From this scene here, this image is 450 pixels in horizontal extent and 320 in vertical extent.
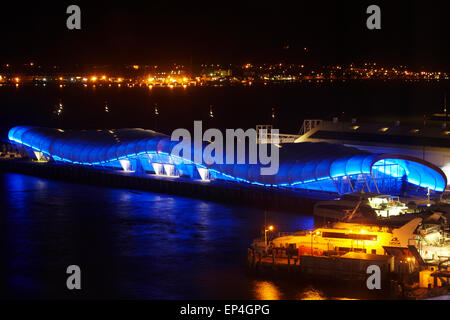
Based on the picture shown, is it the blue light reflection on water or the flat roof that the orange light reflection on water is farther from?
the flat roof

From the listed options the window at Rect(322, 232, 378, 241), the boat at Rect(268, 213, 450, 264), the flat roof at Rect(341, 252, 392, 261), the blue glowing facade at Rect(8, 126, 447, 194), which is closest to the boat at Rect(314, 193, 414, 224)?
the blue glowing facade at Rect(8, 126, 447, 194)

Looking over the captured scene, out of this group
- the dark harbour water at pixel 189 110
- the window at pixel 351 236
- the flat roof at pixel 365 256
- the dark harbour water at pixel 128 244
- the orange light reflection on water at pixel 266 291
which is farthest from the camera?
the dark harbour water at pixel 189 110

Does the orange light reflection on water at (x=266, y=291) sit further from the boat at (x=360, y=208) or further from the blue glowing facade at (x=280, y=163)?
the blue glowing facade at (x=280, y=163)

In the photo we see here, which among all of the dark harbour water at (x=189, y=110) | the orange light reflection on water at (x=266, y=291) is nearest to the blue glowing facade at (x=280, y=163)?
the orange light reflection on water at (x=266, y=291)

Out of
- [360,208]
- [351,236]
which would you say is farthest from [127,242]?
[351,236]

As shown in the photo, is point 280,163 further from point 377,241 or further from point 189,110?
point 189,110

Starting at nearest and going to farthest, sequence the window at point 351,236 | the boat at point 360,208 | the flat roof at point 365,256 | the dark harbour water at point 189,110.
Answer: the flat roof at point 365,256
the window at point 351,236
the boat at point 360,208
the dark harbour water at point 189,110
